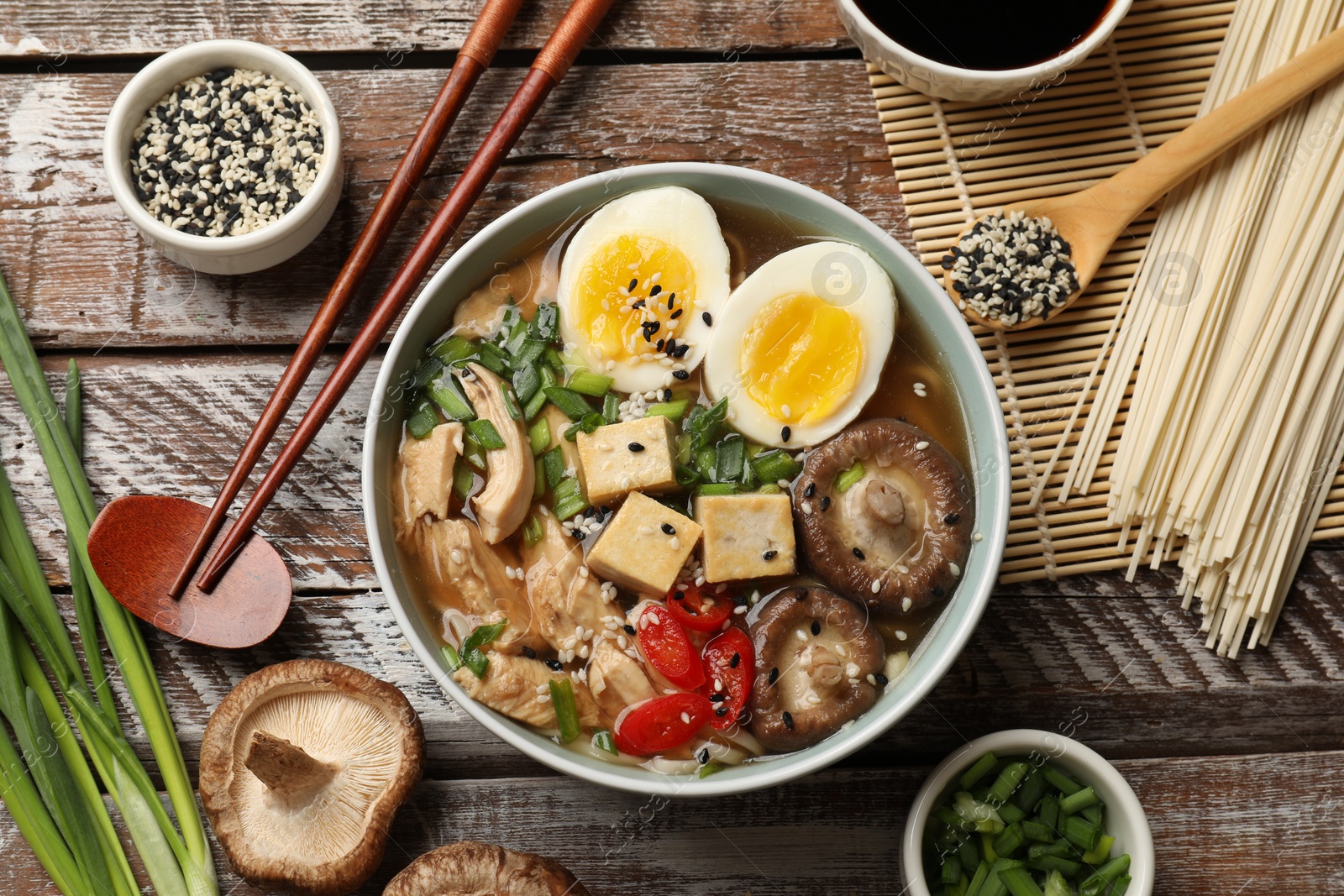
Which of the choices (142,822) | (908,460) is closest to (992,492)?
(908,460)

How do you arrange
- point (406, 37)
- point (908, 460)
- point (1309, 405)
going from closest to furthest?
point (908, 460) < point (1309, 405) < point (406, 37)

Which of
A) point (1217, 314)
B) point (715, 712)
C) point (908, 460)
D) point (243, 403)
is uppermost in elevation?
point (1217, 314)

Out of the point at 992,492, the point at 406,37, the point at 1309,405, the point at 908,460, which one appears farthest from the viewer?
the point at 406,37

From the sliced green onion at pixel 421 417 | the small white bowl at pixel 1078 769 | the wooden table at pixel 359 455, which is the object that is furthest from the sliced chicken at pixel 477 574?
the small white bowl at pixel 1078 769

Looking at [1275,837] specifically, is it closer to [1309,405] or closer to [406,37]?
[1309,405]

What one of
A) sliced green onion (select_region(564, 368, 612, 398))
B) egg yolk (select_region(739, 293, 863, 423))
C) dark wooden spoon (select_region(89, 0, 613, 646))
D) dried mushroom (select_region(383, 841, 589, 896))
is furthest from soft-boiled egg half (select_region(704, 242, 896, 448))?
dried mushroom (select_region(383, 841, 589, 896))

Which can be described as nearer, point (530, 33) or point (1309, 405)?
point (1309, 405)

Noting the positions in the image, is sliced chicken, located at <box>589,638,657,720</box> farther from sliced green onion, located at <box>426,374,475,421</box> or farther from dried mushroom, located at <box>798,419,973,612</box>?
sliced green onion, located at <box>426,374,475,421</box>

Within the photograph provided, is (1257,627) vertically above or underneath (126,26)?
underneath
